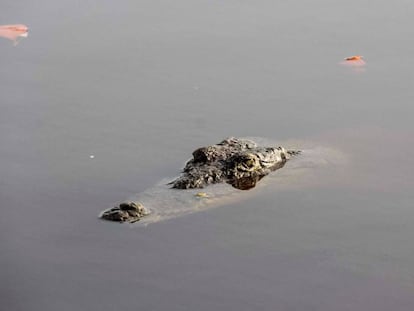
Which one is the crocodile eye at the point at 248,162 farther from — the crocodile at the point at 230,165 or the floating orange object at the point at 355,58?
the floating orange object at the point at 355,58

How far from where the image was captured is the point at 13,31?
10.9 m

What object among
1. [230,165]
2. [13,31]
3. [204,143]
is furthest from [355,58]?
[13,31]

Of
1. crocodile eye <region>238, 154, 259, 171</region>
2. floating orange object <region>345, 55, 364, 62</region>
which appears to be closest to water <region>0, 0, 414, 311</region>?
floating orange object <region>345, 55, 364, 62</region>

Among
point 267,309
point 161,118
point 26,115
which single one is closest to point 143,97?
point 161,118

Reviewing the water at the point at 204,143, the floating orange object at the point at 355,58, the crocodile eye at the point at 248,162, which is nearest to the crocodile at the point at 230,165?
the crocodile eye at the point at 248,162

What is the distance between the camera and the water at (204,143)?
22.6 ft

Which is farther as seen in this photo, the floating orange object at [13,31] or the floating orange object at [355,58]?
the floating orange object at [13,31]

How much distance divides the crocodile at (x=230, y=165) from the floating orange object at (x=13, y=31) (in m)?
3.39

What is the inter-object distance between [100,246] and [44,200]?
0.87m

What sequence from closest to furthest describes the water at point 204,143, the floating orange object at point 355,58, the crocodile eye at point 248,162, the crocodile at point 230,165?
1. the water at point 204,143
2. the crocodile at point 230,165
3. the crocodile eye at point 248,162
4. the floating orange object at point 355,58

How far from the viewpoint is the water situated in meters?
6.88

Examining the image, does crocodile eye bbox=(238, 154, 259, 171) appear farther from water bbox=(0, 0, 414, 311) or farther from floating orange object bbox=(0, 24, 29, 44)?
floating orange object bbox=(0, 24, 29, 44)

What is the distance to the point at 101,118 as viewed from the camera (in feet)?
30.0

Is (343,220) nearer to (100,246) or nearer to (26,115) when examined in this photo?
(100,246)
